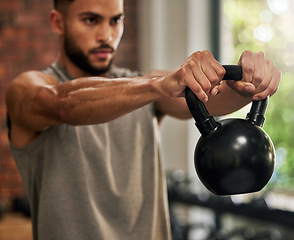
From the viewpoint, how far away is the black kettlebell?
3.01 ft

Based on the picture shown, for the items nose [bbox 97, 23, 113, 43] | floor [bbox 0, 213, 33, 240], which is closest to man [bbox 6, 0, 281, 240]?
nose [bbox 97, 23, 113, 43]

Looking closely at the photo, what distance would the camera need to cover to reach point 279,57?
3.12 metres

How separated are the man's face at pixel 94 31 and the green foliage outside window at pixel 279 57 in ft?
5.87

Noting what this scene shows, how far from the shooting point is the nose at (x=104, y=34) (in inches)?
60.2

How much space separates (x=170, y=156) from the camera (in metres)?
3.70

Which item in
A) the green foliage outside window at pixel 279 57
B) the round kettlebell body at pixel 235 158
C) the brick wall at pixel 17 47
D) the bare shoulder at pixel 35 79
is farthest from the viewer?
the brick wall at pixel 17 47

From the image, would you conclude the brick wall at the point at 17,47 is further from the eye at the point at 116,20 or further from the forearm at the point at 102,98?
the forearm at the point at 102,98

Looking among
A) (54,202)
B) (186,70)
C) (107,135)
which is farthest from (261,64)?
(54,202)

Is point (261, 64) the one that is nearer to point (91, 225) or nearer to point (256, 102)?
point (256, 102)

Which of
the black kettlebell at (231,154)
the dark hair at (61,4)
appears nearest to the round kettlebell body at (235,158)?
the black kettlebell at (231,154)

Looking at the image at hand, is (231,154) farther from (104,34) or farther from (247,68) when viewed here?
(104,34)

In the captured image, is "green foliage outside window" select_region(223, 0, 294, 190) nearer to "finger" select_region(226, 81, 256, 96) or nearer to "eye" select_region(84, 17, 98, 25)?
"eye" select_region(84, 17, 98, 25)

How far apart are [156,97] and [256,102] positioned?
0.22 meters

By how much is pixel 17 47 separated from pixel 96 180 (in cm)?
240
